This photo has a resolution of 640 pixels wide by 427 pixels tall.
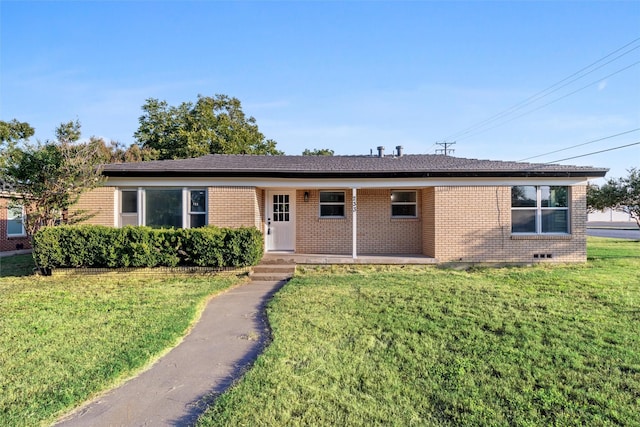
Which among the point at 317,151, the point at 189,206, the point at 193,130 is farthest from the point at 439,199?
the point at 317,151

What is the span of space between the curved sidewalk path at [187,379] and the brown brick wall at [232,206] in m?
4.74

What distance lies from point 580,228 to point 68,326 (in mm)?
12958

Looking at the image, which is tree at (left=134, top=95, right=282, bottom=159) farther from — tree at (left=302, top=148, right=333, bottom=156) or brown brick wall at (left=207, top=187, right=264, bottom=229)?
brown brick wall at (left=207, top=187, right=264, bottom=229)

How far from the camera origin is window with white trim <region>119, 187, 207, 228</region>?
1055cm

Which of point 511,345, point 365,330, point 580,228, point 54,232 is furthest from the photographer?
point 580,228

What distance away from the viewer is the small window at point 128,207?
34.8 ft

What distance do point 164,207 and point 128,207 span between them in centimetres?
115

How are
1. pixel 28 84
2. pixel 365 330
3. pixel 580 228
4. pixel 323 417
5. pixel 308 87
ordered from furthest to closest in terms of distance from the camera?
pixel 308 87 → pixel 28 84 → pixel 580 228 → pixel 365 330 → pixel 323 417

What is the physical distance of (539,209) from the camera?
1066cm

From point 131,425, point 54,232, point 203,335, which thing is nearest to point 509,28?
point 203,335

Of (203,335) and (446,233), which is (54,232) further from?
(446,233)

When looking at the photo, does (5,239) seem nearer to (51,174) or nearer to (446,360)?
(51,174)

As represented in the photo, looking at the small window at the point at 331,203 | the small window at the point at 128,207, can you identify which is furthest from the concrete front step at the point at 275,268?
the small window at the point at 128,207

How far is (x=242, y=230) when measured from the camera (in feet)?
30.5
